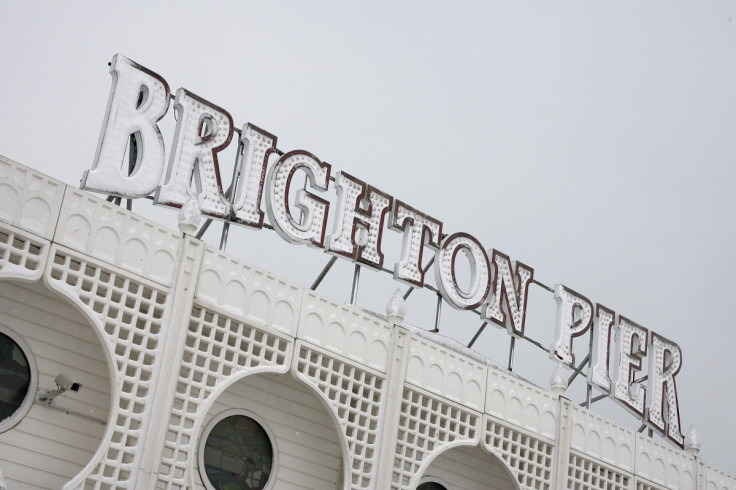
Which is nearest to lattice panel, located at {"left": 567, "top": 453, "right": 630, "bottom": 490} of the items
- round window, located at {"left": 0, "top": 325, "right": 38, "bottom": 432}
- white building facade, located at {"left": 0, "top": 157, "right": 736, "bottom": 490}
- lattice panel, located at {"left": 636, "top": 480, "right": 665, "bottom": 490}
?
white building facade, located at {"left": 0, "top": 157, "right": 736, "bottom": 490}

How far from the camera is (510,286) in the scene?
24000mm

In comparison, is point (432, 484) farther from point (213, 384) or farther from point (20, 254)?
point (20, 254)

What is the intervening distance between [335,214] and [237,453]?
5749 mm

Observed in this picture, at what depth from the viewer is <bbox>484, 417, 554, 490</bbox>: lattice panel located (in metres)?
19.9

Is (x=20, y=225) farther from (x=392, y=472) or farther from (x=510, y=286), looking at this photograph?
(x=510, y=286)

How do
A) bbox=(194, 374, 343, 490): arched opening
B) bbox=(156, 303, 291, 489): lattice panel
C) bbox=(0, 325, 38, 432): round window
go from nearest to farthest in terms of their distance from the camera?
bbox=(0, 325, 38, 432): round window
bbox=(156, 303, 291, 489): lattice panel
bbox=(194, 374, 343, 490): arched opening

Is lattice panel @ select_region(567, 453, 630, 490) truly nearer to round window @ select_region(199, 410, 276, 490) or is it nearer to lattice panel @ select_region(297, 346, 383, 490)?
lattice panel @ select_region(297, 346, 383, 490)

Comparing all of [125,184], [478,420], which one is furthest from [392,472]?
[125,184]

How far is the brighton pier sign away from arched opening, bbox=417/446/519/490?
356 cm

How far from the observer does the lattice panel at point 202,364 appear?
15555 millimetres

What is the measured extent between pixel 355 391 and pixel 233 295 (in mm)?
3383

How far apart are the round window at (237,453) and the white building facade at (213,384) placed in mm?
26

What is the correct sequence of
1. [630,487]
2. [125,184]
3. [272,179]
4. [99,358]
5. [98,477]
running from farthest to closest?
[630,487], [272,179], [125,184], [99,358], [98,477]

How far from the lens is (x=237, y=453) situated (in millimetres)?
17391
